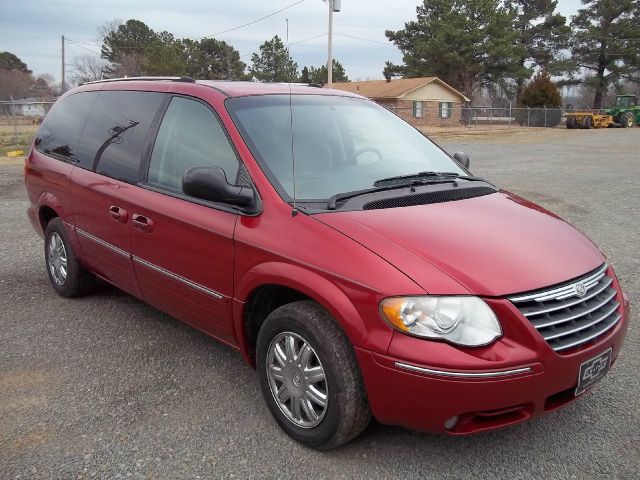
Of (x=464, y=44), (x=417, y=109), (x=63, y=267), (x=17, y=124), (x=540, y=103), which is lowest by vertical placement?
(x=63, y=267)

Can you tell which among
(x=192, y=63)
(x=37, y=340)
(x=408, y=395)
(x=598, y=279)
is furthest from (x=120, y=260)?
(x=192, y=63)

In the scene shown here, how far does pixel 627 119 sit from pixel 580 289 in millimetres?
42954

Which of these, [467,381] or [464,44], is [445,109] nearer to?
[464,44]

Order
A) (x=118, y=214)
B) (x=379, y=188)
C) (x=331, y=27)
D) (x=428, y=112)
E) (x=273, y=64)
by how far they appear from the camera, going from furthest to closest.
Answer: (x=273, y=64)
(x=428, y=112)
(x=331, y=27)
(x=118, y=214)
(x=379, y=188)

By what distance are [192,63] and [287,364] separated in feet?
184

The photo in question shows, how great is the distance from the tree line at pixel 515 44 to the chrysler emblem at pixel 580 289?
46.8 metres

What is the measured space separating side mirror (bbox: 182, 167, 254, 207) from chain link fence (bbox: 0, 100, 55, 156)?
575 centimetres

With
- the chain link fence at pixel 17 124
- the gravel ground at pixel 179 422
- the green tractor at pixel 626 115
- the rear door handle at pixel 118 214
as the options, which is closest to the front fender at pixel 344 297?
the gravel ground at pixel 179 422

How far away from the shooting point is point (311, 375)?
2697 mm

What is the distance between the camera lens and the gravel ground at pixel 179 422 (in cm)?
265

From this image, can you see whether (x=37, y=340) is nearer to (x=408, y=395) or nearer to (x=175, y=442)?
(x=175, y=442)

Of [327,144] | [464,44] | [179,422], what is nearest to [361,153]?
[327,144]

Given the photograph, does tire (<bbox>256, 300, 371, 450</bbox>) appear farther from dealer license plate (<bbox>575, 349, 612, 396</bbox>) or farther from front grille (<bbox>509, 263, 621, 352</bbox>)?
dealer license plate (<bbox>575, 349, 612, 396</bbox>)

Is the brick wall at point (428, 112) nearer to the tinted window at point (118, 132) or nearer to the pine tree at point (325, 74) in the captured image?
the pine tree at point (325, 74)
